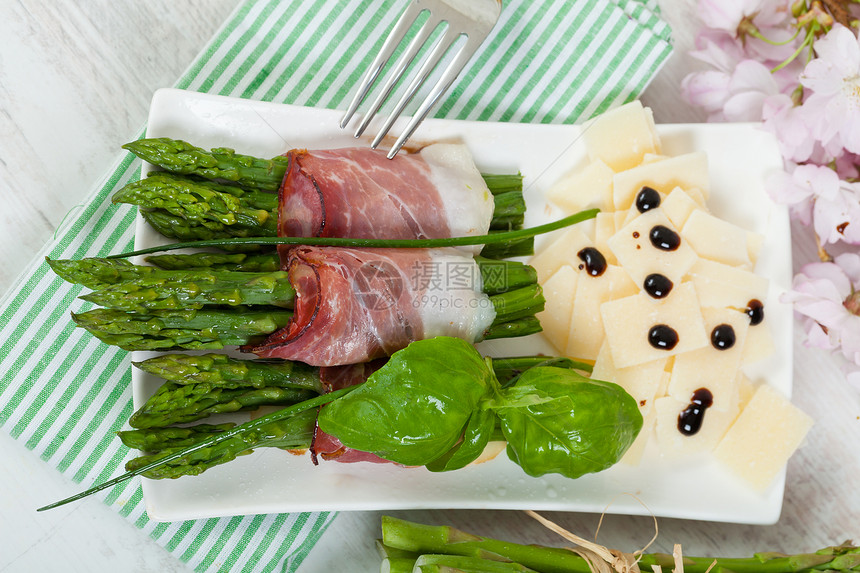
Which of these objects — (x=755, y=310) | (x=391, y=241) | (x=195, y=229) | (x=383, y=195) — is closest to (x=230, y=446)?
(x=195, y=229)

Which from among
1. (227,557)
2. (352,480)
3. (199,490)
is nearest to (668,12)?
(352,480)

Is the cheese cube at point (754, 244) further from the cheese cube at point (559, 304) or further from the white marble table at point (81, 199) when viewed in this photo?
the white marble table at point (81, 199)

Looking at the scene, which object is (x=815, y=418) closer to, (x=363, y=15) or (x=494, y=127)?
(x=494, y=127)

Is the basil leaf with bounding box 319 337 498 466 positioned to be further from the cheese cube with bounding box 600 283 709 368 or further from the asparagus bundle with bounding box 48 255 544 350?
the cheese cube with bounding box 600 283 709 368

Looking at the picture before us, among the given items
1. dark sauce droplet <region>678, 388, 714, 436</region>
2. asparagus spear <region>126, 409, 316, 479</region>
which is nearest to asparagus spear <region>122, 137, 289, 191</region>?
asparagus spear <region>126, 409, 316, 479</region>

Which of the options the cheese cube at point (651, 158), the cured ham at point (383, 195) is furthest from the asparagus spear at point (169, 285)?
the cheese cube at point (651, 158)
